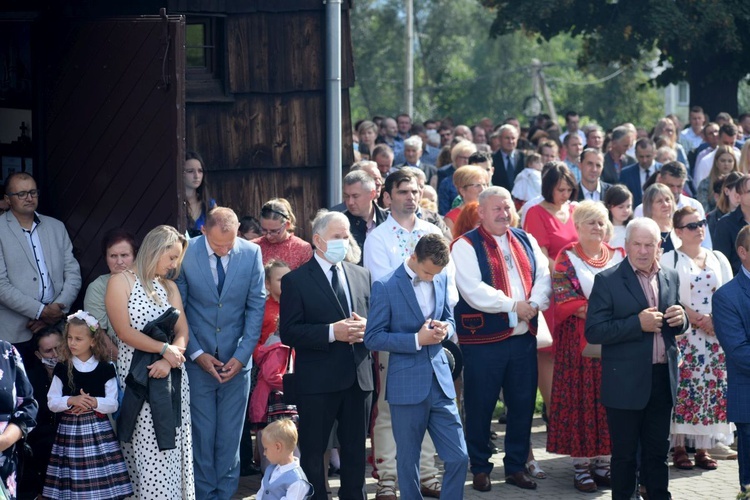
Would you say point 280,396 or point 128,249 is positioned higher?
point 128,249

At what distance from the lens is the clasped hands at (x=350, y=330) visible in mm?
7957

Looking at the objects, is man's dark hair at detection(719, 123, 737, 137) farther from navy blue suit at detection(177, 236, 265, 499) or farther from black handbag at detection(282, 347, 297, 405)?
black handbag at detection(282, 347, 297, 405)

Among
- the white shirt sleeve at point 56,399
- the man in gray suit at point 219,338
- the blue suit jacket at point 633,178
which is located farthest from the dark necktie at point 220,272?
the blue suit jacket at point 633,178

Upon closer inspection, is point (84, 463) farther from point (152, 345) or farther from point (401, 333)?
point (401, 333)

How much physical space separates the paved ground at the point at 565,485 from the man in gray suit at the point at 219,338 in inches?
26.2

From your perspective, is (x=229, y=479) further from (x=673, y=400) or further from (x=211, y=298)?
(x=673, y=400)

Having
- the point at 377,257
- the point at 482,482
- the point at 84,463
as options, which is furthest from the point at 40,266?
the point at 482,482

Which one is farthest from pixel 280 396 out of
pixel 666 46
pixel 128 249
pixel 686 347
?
pixel 666 46

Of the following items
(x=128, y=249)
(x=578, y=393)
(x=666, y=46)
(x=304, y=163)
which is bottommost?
(x=578, y=393)

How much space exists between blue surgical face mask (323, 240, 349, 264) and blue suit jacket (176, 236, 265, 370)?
647mm

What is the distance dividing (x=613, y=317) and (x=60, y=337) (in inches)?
146

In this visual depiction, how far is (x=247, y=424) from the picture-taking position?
9344mm

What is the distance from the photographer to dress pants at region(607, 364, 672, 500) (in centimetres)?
822

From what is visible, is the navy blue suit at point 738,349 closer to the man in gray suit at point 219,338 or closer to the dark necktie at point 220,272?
the man in gray suit at point 219,338
